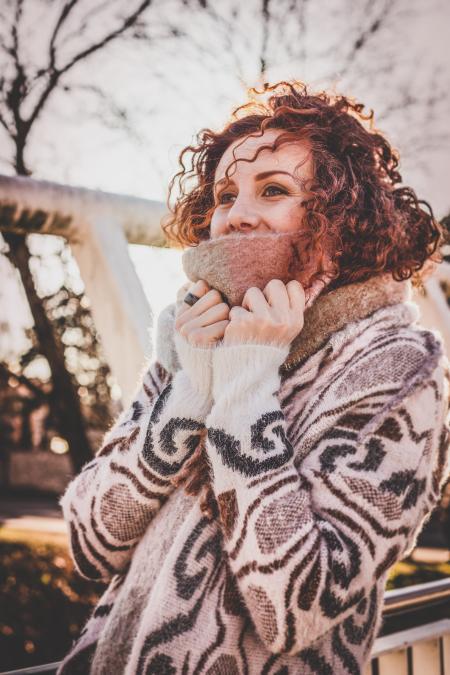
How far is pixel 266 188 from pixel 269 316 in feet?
1.34

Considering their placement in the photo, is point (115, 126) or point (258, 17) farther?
point (258, 17)

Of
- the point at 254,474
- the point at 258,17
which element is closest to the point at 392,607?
the point at 254,474

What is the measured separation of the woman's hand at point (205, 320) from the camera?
1.21m

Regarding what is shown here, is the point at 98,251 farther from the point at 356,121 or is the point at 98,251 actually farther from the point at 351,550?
the point at 351,550

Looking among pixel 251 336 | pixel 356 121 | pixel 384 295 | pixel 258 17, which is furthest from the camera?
pixel 258 17

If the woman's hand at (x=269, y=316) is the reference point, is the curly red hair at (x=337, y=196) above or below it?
above

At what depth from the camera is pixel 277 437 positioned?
1.06 metres

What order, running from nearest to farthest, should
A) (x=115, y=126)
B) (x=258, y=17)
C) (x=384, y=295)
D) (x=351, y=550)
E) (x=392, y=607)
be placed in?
(x=351, y=550) < (x=384, y=295) < (x=392, y=607) < (x=115, y=126) < (x=258, y=17)

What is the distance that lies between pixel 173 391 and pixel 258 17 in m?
5.68

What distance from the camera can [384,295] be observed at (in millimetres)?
1345

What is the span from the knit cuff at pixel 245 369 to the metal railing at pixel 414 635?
3.59 feet

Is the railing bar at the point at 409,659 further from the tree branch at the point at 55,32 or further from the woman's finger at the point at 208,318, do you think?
the tree branch at the point at 55,32

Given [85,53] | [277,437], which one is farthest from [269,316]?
[85,53]

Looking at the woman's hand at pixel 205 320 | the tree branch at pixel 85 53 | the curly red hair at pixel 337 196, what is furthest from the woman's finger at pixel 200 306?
the tree branch at pixel 85 53
